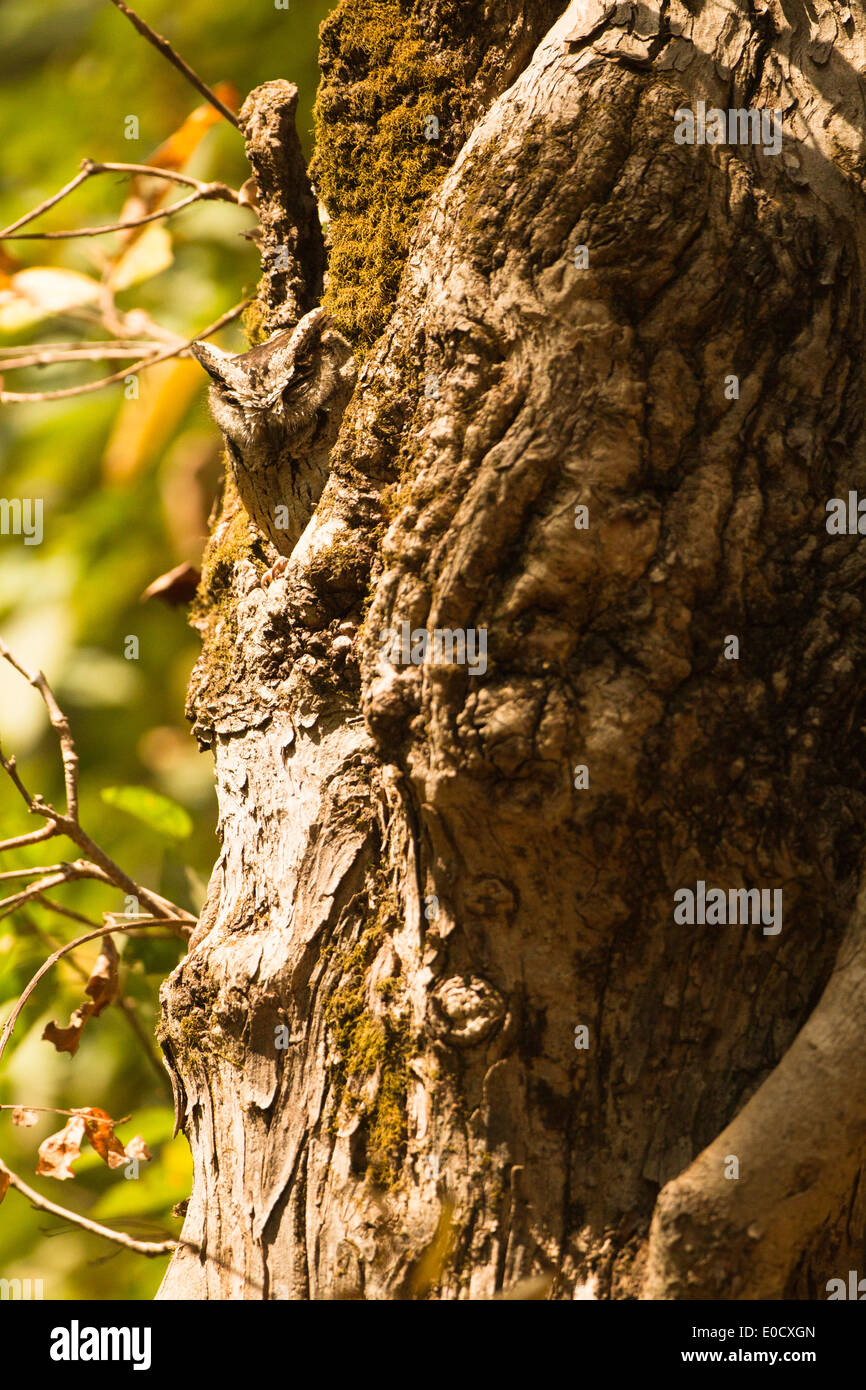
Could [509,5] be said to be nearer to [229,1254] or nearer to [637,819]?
[637,819]

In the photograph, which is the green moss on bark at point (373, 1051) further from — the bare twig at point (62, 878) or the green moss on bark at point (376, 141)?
the green moss on bark at point (376, 141)

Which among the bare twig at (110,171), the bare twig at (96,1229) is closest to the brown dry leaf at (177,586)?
the bare twig at (110,171)

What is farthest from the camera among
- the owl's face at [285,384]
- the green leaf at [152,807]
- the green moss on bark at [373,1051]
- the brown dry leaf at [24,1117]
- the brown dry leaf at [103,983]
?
the green leaf at [152,807]

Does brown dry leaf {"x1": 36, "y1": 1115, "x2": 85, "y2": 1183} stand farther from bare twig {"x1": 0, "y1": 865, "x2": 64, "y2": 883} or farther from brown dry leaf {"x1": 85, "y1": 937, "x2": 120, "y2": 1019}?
bare twig {"x1": 0, "y1": 865, "x2": 64, "y2": 883}

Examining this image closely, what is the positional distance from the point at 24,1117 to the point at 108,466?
1.68m

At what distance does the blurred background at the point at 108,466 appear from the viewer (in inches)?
99.7

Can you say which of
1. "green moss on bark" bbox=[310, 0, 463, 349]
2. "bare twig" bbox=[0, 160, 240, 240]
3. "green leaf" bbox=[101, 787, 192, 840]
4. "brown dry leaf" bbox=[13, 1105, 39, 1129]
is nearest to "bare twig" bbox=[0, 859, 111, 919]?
"green leaf" bbox=[101, 787, 192, 840]

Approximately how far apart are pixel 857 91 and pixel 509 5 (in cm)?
54

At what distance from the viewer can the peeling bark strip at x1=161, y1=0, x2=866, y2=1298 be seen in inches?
45.3

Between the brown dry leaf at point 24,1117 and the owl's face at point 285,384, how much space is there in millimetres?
1122

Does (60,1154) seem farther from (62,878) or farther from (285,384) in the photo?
(285,384)

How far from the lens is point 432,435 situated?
1270mm

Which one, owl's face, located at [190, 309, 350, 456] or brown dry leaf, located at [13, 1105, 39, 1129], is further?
brown dry leaf, located at [13, 1105, 39, 1129]

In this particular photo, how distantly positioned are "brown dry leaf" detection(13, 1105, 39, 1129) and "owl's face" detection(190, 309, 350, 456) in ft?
3.68
